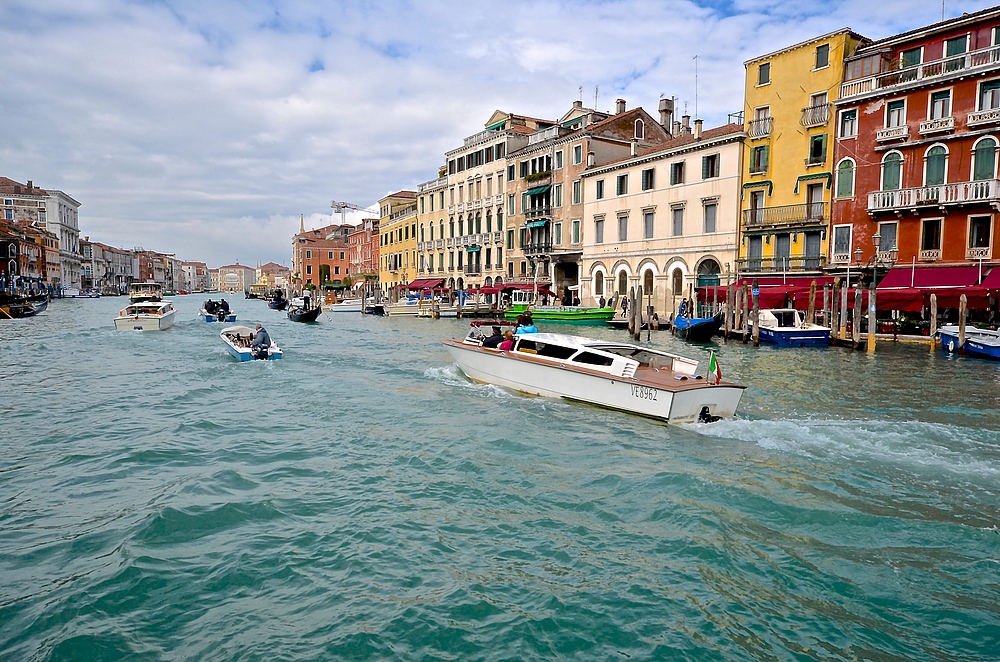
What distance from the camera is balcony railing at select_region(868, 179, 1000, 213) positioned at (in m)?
21.5

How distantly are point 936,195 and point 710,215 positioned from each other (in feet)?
30.8

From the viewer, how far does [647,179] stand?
108ft

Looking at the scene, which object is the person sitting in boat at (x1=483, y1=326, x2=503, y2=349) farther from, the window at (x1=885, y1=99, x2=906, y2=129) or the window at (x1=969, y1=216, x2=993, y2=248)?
the window at (x1=885, y1=99, x2=906, y2=129)

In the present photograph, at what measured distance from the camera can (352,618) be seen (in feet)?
13.4

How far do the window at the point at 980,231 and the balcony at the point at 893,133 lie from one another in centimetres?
404

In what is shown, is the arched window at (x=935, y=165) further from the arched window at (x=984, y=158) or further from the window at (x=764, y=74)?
the window at (x=764, y=74)

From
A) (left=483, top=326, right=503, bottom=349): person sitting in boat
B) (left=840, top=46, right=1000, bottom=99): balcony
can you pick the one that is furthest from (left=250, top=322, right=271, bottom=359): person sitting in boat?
(left=840, top=46, right=1000, bottom=99): balcony

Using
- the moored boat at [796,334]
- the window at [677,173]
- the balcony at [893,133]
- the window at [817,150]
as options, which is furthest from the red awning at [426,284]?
the balcony at [893,133]

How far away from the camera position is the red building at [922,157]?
71.5ft

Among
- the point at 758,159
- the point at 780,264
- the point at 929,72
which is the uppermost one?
the point at 929,72

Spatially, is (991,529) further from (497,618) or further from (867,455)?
(497,618)

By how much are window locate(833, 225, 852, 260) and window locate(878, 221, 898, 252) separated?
116cm

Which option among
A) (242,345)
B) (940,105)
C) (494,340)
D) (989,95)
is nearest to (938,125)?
(940,105)

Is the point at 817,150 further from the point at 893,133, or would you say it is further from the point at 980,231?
the point at 980,231
